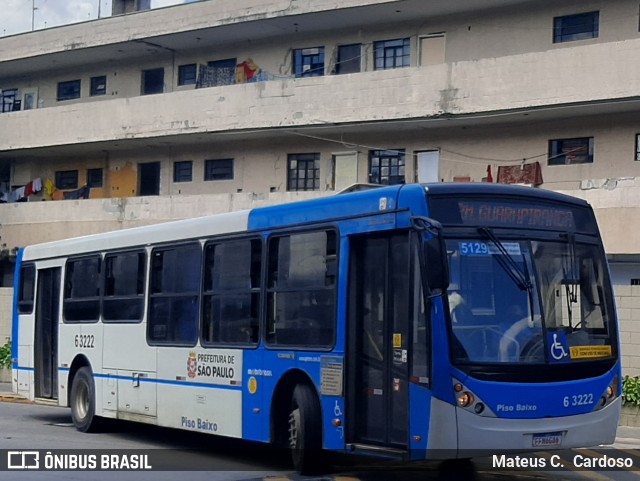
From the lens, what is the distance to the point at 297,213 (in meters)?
12.9

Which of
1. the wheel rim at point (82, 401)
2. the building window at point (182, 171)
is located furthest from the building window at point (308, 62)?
the wheel rim at point (82, 401)

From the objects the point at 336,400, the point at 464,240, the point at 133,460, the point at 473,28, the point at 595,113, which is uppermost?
the point at 473,28

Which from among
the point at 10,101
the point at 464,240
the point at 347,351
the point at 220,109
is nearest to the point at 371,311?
the point at 347,351

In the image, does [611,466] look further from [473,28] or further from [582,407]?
[473,28]

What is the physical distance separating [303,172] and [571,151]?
825cm

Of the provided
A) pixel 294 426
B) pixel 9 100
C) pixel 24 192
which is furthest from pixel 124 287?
pixel 9 100

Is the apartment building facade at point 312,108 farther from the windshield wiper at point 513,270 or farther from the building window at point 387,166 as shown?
the windshield wiper at point 513,270

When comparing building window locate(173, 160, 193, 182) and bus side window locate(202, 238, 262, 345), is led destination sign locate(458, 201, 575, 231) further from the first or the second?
building window locate(173, 160, 193, 182)

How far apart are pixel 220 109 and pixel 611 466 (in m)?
19.7

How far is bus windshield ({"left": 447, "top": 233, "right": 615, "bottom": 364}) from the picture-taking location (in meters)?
10.5

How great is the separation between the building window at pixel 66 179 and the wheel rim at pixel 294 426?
26302 mm

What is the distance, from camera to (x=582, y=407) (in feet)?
35.7

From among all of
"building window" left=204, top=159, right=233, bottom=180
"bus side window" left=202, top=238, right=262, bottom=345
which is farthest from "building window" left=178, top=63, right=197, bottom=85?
"bus side window" left=202, top=238, right=262, bottom=345

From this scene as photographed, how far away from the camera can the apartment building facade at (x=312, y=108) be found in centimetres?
2470
